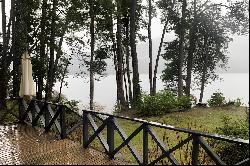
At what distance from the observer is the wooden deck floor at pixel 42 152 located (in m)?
7.98

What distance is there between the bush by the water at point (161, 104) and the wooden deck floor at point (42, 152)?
894 cm

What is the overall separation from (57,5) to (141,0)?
33.9 ft

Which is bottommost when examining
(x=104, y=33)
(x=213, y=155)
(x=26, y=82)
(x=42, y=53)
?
(x=213, y=155)

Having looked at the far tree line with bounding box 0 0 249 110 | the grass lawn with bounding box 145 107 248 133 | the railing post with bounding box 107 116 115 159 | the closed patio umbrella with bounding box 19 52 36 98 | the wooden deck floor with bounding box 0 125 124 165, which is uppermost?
the far tree line with bounding box 0 0 249 110

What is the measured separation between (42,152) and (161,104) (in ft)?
37.1

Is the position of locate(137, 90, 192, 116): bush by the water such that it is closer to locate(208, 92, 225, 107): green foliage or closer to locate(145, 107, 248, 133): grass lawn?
locate(145, 107, 248, 133): grass lawn

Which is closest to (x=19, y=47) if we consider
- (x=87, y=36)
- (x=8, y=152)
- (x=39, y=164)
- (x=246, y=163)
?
(x=8, y=152)

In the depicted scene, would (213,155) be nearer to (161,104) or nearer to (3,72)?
(161,104)

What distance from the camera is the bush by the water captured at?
19156 millimetres

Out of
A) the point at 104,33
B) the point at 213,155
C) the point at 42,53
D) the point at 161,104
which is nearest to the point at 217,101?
the point at 161,104

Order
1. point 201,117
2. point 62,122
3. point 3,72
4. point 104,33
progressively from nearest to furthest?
point 62,122 < point 201,117 < point 3,72 < point 104,33

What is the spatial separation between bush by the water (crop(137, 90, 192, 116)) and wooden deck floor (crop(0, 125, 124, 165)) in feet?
29.3

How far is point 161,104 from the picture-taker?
63.4ft

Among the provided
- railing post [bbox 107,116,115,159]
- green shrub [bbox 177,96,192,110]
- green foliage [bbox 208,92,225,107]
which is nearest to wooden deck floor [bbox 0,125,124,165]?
railing post [bbox 107,116,115,159]
